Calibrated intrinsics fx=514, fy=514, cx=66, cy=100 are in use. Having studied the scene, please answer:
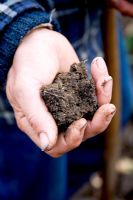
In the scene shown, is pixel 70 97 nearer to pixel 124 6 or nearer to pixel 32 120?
pixel 32 120

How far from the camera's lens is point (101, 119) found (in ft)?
3.24

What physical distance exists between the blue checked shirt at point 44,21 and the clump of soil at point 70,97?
0.48 ft

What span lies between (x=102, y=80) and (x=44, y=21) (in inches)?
9.1

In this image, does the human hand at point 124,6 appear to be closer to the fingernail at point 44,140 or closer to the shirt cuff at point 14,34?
the shirt cuff at point 14,34

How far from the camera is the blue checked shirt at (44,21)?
114 cm

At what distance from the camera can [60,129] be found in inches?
39.7

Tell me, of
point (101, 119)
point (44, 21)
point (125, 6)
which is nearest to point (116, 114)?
point (125, 6)

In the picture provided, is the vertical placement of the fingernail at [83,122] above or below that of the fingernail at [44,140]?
above

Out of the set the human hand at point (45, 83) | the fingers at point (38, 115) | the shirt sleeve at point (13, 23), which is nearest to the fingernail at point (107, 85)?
the human hand at point (45, 83)

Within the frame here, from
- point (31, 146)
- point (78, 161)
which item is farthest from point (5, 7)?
point (78, 161)

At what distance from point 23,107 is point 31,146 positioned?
2.00ft

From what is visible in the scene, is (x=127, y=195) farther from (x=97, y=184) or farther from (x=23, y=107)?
(x=23, y=107)

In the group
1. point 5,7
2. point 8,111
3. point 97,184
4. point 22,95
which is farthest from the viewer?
point 97,184

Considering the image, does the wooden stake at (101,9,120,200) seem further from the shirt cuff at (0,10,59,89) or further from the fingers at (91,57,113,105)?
the fingers at (91,57,113,105)
